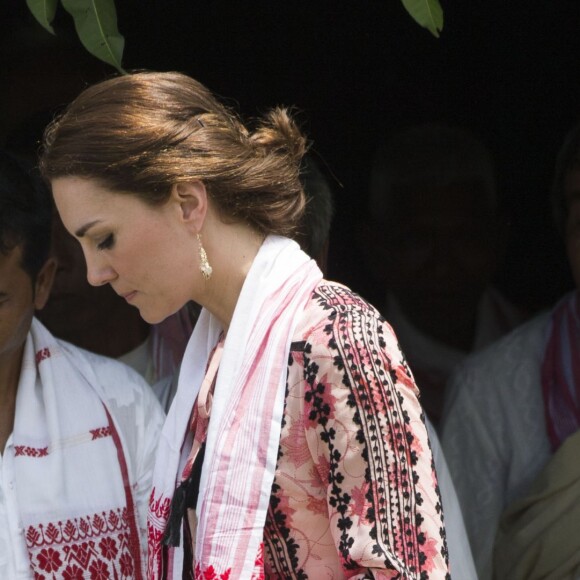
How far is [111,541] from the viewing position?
2.66m

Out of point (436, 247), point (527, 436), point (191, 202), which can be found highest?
point (191, 202)

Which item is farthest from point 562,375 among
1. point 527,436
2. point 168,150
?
point 168,150

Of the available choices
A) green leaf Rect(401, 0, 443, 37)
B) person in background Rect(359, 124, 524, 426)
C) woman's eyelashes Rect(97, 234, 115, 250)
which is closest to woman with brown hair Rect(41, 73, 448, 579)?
woman's eyelashes Rect(97, 234, 115, 250)

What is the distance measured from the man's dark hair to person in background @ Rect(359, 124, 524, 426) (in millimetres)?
1239

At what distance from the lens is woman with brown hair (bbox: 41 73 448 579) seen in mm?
1829

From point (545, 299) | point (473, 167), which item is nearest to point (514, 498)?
point (545, 299)

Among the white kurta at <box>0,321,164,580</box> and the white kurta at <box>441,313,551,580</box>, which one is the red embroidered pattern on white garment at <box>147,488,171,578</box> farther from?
the white kurta at <box>441,313,551,580</box>

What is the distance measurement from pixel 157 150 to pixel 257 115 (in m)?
1.83

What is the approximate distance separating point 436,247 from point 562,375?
0.58 m

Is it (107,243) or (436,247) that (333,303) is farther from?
(436,247)

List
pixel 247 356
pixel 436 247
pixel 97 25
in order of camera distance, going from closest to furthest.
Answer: pixel 247 356 < pixel 97 25 < pixel 436 247

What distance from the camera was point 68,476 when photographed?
2.70 metres

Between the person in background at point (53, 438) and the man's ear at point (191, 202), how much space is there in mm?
881

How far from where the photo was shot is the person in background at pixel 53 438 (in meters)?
2.61
